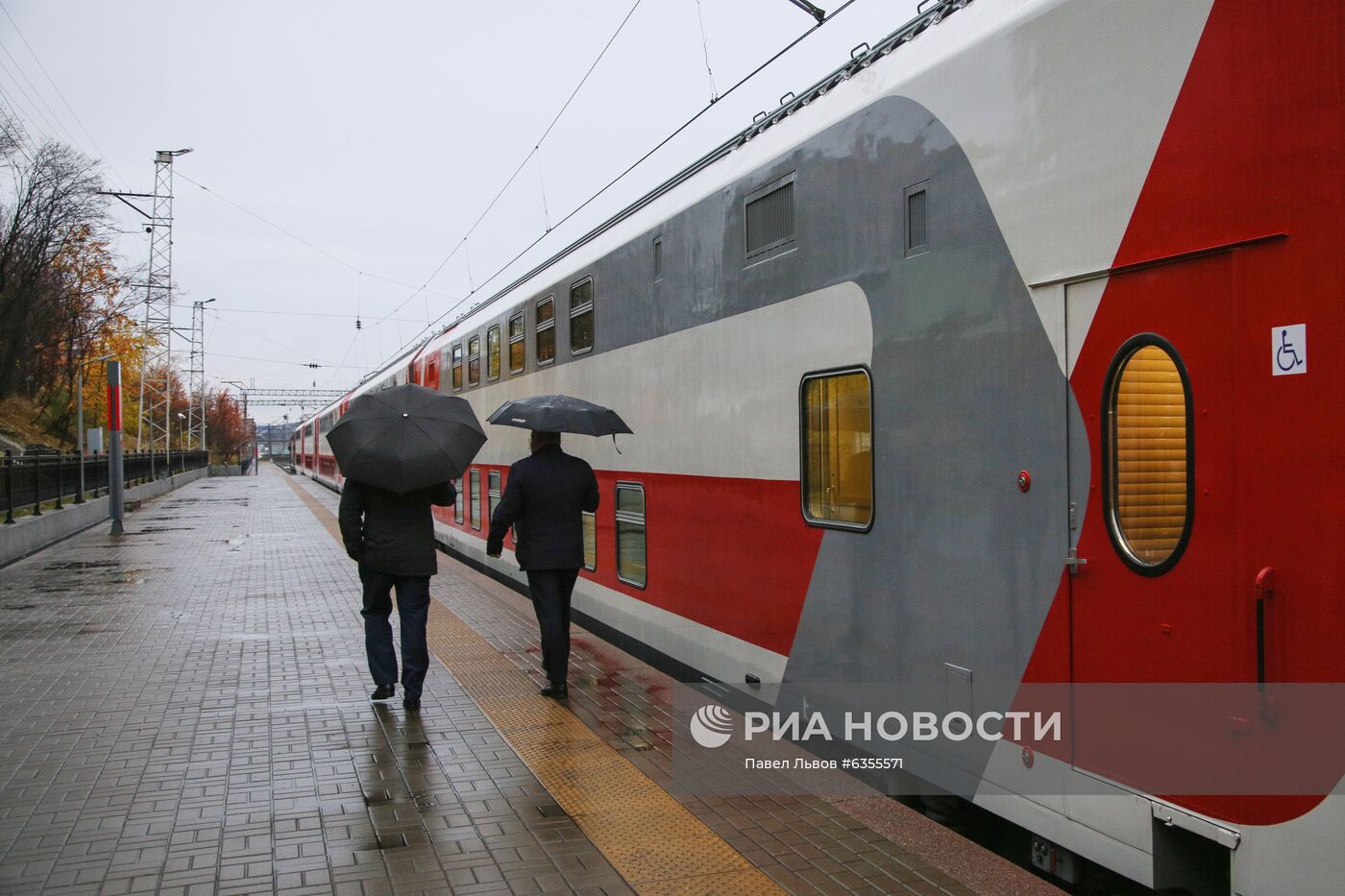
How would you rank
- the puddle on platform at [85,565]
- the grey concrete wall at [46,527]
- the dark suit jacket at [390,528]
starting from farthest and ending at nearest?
the grey concrete wall at [46,527]
the puddle on platform at [85,565]
the dark suit jacket at [390,528]

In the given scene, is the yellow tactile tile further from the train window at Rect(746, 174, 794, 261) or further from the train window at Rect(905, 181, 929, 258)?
the train window at Rect(746, 174, 794, 261)

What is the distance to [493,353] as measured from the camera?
45.4ft

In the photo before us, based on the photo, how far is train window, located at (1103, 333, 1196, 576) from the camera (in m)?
3.46

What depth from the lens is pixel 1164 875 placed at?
11.5 feet

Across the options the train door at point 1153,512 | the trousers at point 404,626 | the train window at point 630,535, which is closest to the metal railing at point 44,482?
the train window at point 630,535

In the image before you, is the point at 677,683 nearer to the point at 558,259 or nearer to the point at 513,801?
the point at 513,801

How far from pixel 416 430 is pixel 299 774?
2.23m

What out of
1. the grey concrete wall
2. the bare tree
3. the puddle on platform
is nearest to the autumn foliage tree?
the bare tree

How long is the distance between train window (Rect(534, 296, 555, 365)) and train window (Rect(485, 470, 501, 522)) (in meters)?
2.57

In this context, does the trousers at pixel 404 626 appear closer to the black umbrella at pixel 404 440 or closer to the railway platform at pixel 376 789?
the railway platform at pixel 376 789

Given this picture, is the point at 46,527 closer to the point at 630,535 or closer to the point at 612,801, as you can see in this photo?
the point at 630,535

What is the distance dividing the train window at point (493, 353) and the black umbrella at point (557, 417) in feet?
19.7

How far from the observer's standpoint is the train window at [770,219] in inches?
235

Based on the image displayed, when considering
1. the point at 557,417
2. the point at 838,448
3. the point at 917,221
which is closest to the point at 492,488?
the point at 557,417
